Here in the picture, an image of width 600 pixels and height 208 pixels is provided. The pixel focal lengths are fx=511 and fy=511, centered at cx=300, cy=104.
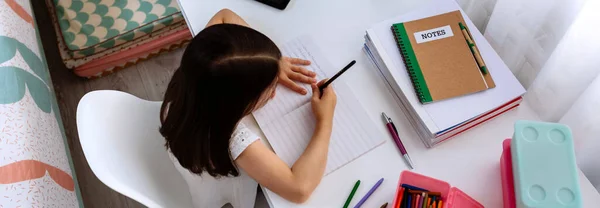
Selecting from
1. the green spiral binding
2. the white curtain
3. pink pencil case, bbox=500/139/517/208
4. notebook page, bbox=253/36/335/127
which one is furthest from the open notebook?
the white curtain

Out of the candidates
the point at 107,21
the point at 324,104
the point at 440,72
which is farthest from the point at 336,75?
the point at 107,21

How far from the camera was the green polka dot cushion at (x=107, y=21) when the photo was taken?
164cm

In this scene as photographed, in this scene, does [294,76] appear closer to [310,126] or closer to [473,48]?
[310,126]

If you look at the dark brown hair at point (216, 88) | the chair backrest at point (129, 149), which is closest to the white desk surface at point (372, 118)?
the dark brown hair at point (216, 88)

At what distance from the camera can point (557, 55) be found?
973 mm

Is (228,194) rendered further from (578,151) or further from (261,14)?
(578,151)

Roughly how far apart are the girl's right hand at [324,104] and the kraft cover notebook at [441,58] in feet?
0.51

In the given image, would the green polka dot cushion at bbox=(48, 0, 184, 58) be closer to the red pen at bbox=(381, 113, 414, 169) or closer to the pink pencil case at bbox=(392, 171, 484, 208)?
the red pen at bbox=(381, 113, 414, 169)

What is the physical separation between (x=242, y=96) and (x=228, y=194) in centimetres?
38

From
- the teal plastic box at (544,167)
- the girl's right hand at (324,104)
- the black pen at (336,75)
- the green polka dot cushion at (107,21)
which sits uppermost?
the teal plastic box at (544,167)

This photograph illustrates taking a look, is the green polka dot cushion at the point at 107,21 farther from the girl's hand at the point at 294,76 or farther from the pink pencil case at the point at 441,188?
the pink pencil case at the point at 441,188

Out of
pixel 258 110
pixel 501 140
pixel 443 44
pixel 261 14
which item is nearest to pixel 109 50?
pixel 261 14

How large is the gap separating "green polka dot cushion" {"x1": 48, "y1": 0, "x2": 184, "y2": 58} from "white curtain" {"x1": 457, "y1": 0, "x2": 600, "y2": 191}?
3.27 ft

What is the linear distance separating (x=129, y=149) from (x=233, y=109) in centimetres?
26
